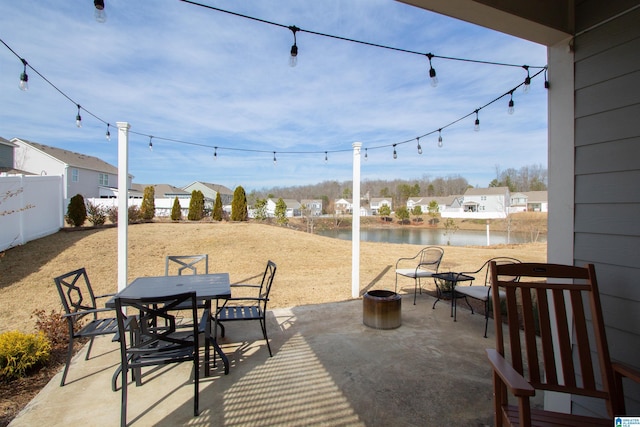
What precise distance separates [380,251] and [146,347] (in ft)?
29.3

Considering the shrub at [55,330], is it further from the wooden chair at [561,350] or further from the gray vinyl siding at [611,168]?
the gray vinyl siding at [611,168]

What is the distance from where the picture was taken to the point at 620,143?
5.05 feet

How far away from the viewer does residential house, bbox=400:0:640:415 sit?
4.91 ft

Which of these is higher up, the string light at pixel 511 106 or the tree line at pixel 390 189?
the tree line at pixel 390 189

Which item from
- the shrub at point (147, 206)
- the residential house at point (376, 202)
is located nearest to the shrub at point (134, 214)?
the shrub at point (147, 206)

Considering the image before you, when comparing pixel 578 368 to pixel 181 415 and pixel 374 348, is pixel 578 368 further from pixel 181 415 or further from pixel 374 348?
pixel 181 415

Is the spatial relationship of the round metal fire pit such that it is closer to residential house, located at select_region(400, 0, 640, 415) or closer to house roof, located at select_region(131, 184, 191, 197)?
residential house, located at select_region(400, 0, 640, 415)

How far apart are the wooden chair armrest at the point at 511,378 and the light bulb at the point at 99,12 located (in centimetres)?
282

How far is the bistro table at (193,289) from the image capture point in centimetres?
236

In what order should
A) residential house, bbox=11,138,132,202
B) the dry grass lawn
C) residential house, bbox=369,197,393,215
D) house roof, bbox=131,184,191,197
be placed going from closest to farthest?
the dry grass lawn
residential house, bbox=11,138,132,202
house roof, bbox=131,184,191,197
residential house, bbox=369,197,393,215

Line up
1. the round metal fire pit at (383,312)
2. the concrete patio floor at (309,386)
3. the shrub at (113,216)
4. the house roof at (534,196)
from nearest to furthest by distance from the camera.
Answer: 1. the concrete patio floor at (309,386)
2. the round metal fire pit at (383,312)
3. the shrub at (113,216)
4. the house roof at (534,196)

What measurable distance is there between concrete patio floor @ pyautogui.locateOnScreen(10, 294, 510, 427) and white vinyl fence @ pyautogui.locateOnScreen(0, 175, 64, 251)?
578 cm

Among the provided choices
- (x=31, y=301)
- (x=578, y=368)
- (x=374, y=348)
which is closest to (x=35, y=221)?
(x=31, y=301)

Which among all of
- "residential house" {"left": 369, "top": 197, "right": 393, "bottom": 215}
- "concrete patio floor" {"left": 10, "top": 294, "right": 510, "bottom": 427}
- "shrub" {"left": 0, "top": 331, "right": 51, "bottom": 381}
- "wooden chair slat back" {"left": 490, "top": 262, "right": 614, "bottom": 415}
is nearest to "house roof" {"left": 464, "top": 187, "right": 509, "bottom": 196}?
"residential house" {"left": 369, "top": 197, "right": 393, "bottom": 215}
